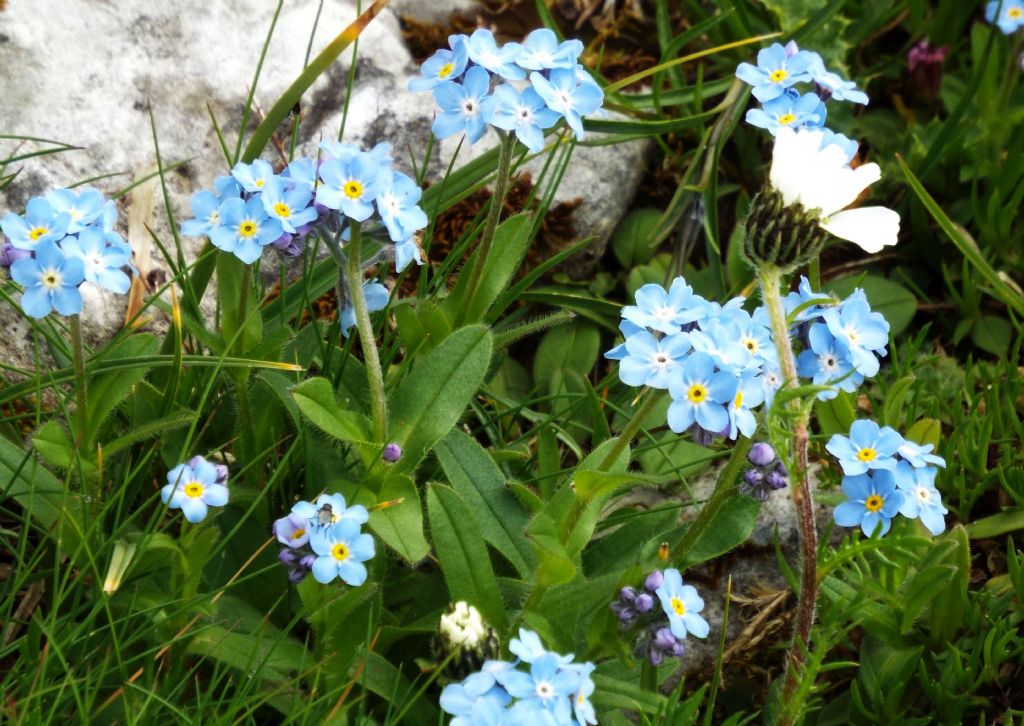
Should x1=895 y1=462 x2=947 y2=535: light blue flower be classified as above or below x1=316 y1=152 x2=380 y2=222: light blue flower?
below

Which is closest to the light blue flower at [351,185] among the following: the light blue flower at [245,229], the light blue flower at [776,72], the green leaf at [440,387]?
the light blue flower at [245,229]

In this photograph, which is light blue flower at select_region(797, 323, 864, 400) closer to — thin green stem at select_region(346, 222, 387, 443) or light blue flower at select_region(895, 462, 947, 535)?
light blue flower at select_region(895, 462, 947, 535)

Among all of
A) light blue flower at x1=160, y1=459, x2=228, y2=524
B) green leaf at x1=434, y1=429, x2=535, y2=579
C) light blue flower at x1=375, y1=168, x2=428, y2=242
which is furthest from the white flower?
light blue flower at x1=160, y1=459, x2=228, y2=524

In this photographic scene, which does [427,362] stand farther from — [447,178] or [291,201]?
[447,178]

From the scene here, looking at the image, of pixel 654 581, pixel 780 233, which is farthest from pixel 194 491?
pixel 780 233

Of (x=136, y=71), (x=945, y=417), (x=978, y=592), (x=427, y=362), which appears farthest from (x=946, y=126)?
(x=136, y=71)

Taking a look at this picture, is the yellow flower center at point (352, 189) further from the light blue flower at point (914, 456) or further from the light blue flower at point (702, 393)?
the light blue flower at point (914, 456)

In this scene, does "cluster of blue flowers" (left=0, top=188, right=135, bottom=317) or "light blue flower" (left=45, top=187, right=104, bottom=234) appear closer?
"cluster of blue flowers" (left=0, top=188, right=135, bottom=317)
